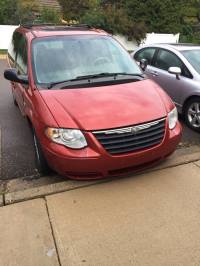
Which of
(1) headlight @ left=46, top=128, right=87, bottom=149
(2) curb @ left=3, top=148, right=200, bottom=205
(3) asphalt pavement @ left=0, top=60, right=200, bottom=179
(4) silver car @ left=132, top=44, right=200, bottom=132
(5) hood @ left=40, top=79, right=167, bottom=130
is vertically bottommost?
(3) asphalt pavement @ left=0, top=60, right=200, bottom=179

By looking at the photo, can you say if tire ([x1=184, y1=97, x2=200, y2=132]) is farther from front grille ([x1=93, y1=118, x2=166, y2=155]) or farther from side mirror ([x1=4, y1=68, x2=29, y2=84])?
side mirror ([x1=4, y1=68, x2=29, y2=84])

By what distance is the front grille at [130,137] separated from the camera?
354cm

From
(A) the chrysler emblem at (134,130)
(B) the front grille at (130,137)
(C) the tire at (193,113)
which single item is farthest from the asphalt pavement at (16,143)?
(A) the chrysler emblem at (134,130)

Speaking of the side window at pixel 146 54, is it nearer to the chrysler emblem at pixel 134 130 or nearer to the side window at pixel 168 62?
the side window at pixel 168 62

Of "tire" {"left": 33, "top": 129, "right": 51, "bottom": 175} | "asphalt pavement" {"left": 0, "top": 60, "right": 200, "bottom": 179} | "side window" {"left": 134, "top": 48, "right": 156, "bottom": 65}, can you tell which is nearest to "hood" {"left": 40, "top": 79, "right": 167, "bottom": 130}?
"tire" {"left": 33, "top": 129, "right": 51, "bottom": 175}

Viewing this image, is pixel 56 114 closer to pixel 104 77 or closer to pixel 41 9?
pixel 104 77

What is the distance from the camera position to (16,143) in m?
5.29

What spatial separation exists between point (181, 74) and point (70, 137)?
3.40 meters

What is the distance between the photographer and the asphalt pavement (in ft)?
14.6

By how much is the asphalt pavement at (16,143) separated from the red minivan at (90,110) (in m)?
0.45

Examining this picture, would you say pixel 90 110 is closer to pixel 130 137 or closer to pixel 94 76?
pixel 130 137

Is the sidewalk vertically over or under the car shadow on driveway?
over

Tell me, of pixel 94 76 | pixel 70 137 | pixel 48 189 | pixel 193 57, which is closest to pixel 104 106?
pixel 70 137

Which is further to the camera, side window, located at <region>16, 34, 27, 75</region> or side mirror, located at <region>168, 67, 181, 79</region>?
side mirror, located at <region>168, 67, 181, 79</region>
